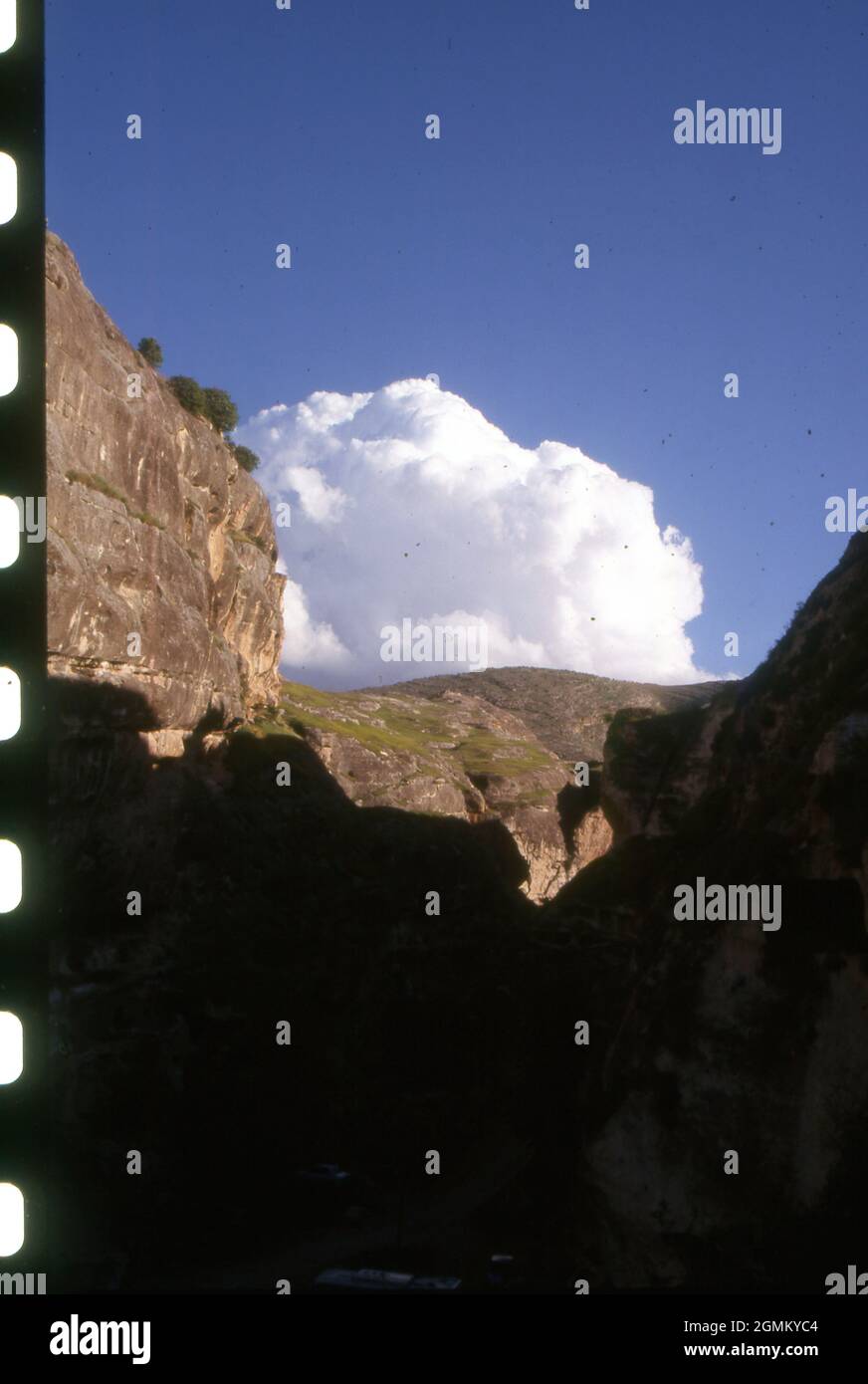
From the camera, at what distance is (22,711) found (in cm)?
448

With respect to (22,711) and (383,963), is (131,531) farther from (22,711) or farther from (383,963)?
(22,711)

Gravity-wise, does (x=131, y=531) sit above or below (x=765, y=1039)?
above

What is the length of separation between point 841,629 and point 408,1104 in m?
31.1

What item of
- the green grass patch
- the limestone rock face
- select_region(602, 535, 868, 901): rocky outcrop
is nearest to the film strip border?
select_region(602, 535, 868, 901): rocky outcrop

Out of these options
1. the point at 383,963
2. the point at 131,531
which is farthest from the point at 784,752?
the point at 131,531

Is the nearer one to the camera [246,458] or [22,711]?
[22,711]

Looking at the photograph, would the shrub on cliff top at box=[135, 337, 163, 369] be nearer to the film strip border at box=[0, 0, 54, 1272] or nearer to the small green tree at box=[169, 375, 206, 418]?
the small green tree at box=[169, 375, 206, 418]

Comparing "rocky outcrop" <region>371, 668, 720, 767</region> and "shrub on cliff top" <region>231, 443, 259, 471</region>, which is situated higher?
"shrub on cliff top" <region>231, 443, 259, 471</region>

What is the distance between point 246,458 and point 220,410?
5405 mm

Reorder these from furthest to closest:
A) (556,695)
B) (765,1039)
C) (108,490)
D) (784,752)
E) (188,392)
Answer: (556,695) → (188,392) → (108,490) → (784,752) → (765,1039)

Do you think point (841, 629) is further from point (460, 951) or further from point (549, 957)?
point (460, 951)

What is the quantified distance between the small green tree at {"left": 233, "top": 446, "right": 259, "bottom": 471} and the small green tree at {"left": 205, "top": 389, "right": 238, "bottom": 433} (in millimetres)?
3413

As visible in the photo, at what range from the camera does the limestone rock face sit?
131ft
